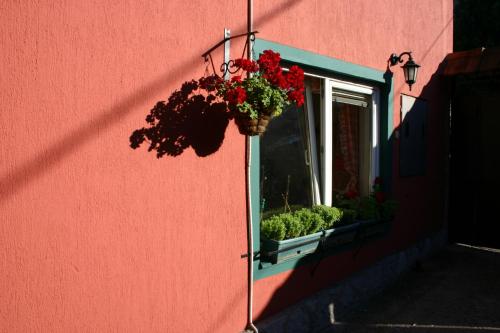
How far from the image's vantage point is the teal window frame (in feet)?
11.6

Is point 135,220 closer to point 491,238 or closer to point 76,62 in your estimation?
point 76,62

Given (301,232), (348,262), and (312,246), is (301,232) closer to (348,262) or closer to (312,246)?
(312,246)

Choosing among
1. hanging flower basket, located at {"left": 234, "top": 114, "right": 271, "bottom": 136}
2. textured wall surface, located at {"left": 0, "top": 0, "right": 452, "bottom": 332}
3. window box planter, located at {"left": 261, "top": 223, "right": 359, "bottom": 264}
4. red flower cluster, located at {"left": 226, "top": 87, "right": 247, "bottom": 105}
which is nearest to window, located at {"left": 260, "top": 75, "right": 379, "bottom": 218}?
window box planter, located at {"left": 261, "top": 223, "right": 359, "bottom": 264}

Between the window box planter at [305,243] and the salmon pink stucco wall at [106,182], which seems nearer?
the salmon pink stucco wall at [106,182]

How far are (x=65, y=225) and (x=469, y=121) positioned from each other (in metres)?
6.80

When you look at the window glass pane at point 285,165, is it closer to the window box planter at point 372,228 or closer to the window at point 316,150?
the window at point 316,150

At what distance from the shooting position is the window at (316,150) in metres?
4.12

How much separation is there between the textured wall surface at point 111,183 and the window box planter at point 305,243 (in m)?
0.23

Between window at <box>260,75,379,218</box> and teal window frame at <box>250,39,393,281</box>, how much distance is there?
14cm

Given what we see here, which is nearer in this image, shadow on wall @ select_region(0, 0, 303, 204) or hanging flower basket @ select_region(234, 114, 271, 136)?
shadow on wall @ select_region(0, 0, 303, 204)

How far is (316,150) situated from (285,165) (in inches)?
17.1

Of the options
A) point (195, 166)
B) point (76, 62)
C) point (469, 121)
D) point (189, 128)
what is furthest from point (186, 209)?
point (469, 121)

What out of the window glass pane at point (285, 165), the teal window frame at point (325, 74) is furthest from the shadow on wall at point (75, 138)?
the window glass pane at point (285, 165)

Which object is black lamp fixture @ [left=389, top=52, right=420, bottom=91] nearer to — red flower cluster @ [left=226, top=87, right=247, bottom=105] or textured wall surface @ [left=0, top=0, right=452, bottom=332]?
textured wall surface @ [left=0, top=0, right=452, bottom=332]
